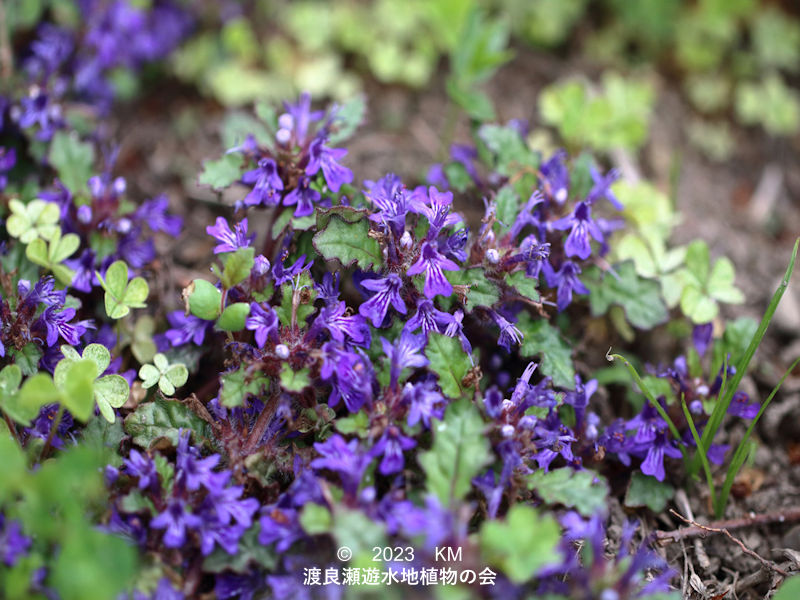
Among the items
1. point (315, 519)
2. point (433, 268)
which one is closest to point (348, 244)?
point (433, 268)

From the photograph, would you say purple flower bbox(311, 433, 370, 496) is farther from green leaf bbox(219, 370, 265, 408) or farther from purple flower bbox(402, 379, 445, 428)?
green leaf bbox(219, 370, 265, 408)

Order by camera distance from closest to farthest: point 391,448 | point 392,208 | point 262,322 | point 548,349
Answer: point 391,448, point 262,322, point 392,208, point 548,349

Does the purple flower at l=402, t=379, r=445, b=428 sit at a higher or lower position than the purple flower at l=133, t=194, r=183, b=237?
lower

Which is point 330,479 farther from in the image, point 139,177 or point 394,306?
point 139,177

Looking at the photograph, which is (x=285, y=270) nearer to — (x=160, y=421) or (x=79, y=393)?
(x=160, y=421)

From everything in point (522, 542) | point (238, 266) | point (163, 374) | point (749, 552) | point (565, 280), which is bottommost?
point (749, 552)

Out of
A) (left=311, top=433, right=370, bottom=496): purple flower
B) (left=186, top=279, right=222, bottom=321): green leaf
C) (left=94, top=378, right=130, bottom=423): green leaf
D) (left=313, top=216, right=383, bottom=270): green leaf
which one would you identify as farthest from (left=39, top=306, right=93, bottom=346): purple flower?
(left=311, top=433, right=370, bottom=496): purple flower

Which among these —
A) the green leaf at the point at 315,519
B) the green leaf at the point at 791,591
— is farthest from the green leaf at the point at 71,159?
the green leaf at the point at 791,591
